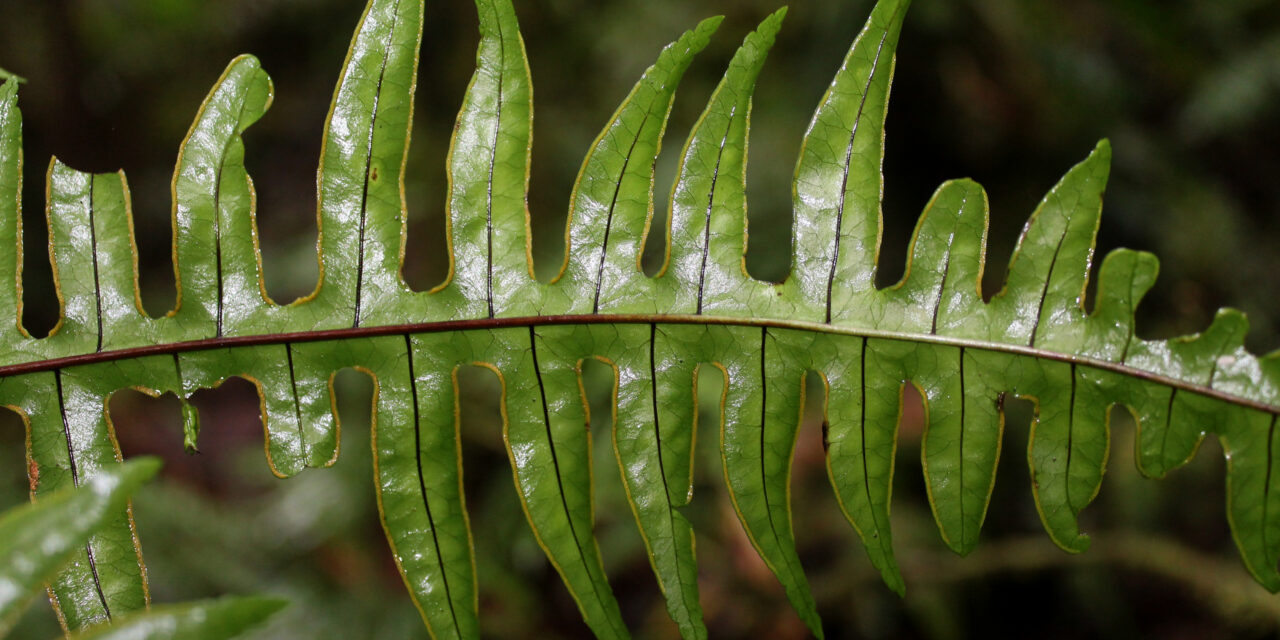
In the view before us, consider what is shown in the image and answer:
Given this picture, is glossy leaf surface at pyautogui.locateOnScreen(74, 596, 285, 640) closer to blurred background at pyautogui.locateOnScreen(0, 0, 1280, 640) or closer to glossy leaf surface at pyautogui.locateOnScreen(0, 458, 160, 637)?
glossy leaf surface at pyautogui.locateOnScreen(0, 458, 160, 637)

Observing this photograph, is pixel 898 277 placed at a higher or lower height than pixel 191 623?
higher

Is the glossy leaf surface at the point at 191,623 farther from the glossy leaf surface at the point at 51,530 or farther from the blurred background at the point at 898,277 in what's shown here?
the blurred background at the point at 898,277

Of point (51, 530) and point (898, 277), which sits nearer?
point (51, 530)

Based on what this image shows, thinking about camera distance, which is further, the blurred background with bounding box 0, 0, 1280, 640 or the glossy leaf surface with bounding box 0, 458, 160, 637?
the blurred background with bounding box 0, 0, 1280, 640

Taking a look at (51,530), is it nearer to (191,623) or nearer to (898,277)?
(191,623)

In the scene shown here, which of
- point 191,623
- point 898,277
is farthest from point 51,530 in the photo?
point 898,277

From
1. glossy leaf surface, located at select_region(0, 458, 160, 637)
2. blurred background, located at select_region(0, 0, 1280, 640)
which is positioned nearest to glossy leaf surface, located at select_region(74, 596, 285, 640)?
glossy leaf surface, located at select_region(0, 458, 160, 637)

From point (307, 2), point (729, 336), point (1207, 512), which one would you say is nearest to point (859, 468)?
point (729, 336)

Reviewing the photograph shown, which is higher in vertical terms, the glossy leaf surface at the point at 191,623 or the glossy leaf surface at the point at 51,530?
the glossy leaf surface at the point at 51,530

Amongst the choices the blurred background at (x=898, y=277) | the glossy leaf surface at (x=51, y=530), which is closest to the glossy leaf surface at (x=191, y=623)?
the glossy leaf surface at (x=51, y=530)
